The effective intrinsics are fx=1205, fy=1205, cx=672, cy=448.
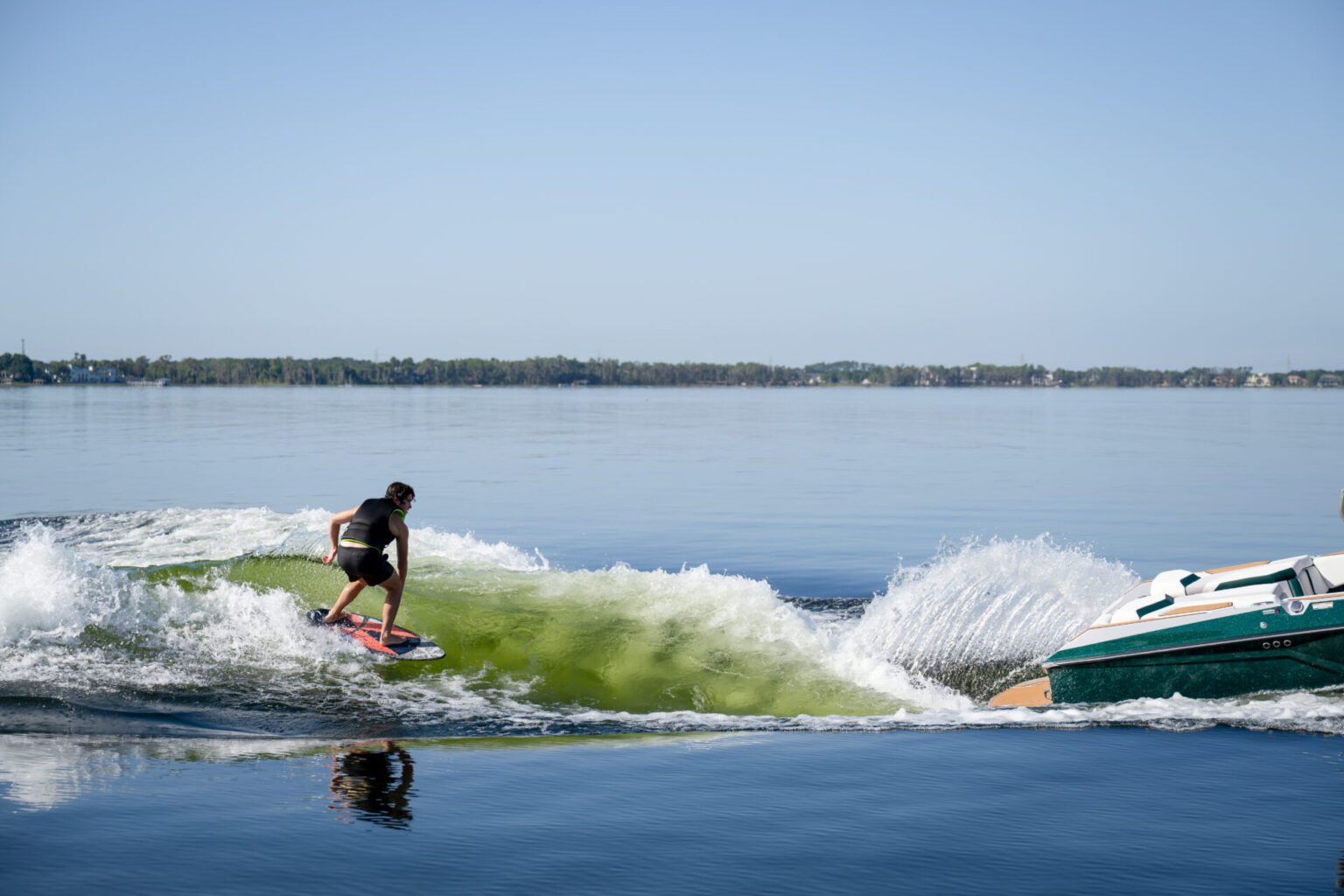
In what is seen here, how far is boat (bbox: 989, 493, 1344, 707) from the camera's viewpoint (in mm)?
14141

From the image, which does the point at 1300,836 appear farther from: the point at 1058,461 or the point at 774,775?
the point at 1058,461

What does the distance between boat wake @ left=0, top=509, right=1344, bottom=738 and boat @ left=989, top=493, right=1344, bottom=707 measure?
274 mm

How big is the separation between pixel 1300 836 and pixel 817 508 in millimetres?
25590

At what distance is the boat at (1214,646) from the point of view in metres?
14.1

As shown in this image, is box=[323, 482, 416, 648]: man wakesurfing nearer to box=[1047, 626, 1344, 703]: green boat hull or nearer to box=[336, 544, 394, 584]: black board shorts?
box=[336, 544, 394, 584]: black board shorts

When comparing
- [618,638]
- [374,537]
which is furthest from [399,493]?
[618,638]

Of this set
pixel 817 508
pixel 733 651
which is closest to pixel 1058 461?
pixel 817 508

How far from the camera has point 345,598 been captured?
1661 cm

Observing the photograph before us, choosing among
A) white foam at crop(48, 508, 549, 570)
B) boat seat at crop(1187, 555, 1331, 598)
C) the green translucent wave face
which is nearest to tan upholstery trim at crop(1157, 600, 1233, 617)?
boat seat at crop(1187, 555, 1331, 598)

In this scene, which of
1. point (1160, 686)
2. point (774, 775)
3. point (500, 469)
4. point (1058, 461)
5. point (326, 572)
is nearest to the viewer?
point (774, 775)

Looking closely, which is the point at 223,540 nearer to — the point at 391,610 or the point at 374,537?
the point at 391,610

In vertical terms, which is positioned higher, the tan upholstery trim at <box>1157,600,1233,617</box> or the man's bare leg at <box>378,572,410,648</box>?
the tan upholstery trim at <box>1157,600,1233,617</box>

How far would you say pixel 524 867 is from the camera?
9156mm

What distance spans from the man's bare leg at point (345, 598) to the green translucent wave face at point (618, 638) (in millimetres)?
1108
